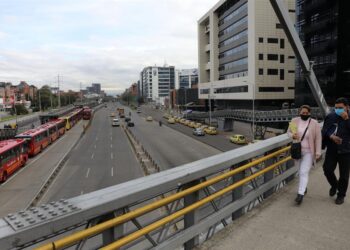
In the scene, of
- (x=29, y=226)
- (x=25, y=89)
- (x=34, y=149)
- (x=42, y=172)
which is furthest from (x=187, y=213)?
(x=25, y=89)

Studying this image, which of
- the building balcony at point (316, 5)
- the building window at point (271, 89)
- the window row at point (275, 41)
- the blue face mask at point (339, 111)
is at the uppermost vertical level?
the building balcony at point (316, 5)

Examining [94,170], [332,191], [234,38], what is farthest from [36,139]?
[234,38]

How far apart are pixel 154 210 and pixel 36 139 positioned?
38.4 metres

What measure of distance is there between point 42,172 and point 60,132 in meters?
26.1

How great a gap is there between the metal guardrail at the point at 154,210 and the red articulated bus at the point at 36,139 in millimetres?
35123

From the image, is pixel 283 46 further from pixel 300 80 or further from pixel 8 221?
pixel 8 221

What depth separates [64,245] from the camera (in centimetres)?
229

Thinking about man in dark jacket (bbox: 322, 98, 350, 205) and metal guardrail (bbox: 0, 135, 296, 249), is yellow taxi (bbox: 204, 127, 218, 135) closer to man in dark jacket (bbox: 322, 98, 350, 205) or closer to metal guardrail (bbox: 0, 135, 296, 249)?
man in dark jacket (bbox: 322, 98, 350, 205)

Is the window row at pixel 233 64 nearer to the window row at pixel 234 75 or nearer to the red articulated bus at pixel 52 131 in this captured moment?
the window row at pixel 234 75

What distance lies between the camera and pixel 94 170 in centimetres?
3016

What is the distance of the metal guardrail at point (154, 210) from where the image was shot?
2.38 meters

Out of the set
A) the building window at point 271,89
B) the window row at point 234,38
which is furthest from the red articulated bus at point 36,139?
the window row at point 234,38

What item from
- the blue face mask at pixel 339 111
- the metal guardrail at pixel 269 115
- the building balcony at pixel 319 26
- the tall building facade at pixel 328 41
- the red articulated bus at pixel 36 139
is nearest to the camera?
the blue face mask at pixel 339 111

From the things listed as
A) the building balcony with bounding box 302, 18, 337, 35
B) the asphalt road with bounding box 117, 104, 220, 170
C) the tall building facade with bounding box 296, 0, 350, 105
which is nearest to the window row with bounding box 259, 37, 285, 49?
the tall building facade with bounding box 296, 0, 350, 105
